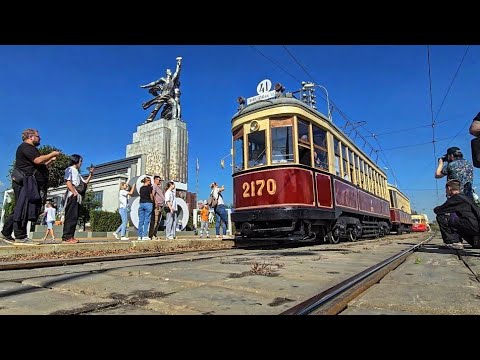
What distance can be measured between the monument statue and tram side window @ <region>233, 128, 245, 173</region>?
34.0 metres

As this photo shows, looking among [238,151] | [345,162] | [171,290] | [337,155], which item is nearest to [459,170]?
[337,155]

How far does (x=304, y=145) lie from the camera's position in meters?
7.73

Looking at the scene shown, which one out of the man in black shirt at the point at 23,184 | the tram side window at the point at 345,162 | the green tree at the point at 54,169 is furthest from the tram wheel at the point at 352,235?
the green tree at the point at 54,169

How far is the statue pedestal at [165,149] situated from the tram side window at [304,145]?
28.1m

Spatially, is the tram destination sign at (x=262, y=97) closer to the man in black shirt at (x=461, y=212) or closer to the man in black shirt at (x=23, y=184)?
the man in black shirt at (x=461, y=212)

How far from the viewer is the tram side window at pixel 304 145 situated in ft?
25.0

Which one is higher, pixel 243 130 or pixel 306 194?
pixel 243 130

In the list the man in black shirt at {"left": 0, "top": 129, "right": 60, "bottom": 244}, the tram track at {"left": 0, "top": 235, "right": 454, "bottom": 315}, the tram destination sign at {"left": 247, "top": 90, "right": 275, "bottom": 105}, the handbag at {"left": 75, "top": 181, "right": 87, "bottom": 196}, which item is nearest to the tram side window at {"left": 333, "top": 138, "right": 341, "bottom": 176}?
the tram destination sign at {"left": 247, "top": 90, "right": 275, "bottom": 105}

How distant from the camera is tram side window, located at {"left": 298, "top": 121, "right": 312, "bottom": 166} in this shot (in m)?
7.62

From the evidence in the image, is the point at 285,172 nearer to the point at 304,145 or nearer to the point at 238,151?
the point at 304,145

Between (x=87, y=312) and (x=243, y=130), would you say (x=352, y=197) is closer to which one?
(x=243, y=130)
